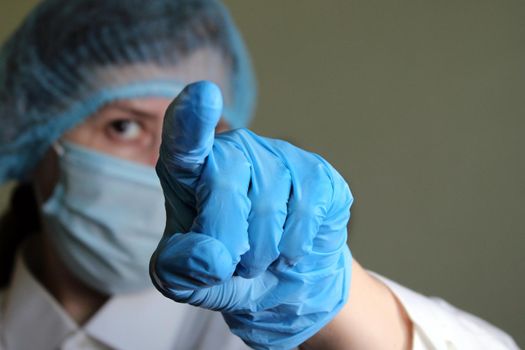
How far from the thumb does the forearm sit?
24 cm

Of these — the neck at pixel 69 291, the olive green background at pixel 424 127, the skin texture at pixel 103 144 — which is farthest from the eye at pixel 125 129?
the olive green background at pixel 424 127

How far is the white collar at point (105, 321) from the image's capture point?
1.06 meters

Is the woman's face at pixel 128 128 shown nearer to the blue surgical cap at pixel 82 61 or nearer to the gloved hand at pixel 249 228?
the blue surgical cap at pixel 82 61

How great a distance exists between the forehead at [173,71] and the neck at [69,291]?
34cm

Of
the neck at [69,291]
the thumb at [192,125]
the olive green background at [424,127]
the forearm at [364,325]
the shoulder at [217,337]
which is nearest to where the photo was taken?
the thumb at [192,125]

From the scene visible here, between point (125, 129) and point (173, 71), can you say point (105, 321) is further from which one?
point (173, 71)

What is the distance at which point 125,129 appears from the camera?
3.44 ft

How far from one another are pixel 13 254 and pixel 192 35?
660 millimetres

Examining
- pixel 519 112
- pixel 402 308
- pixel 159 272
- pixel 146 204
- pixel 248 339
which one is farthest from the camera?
pixel 519 112

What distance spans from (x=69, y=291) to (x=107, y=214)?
0.25m

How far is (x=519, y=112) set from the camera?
125 cm

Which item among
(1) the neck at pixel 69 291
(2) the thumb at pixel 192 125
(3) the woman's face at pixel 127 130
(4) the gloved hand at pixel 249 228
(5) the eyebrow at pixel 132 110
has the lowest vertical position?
(1) the neck at pixel 69 291

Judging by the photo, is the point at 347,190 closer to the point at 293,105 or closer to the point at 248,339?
the point at 248,339

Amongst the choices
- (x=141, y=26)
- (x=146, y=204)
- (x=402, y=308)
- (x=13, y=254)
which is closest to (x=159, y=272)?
(x=402, y=308)
